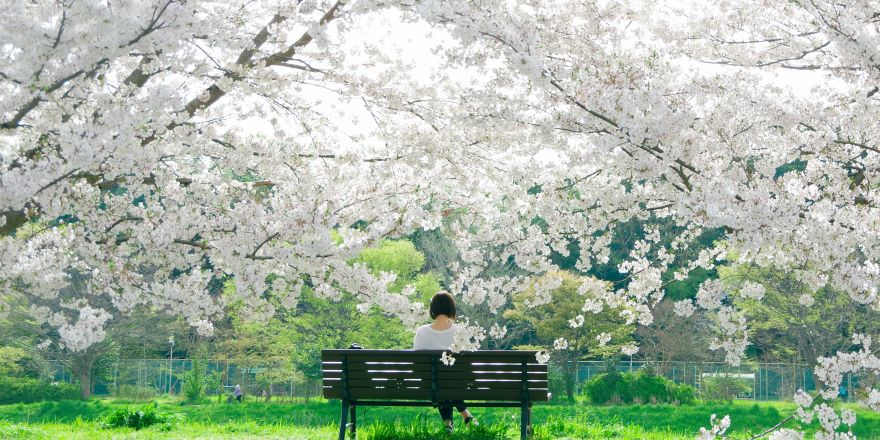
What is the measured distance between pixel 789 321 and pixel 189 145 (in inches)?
857

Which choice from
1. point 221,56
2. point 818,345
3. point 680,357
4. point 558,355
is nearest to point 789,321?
point 818,345

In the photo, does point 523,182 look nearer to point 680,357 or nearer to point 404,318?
point 404,318

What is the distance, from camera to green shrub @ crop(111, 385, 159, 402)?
28719 millimetres

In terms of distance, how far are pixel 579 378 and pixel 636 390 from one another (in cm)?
572

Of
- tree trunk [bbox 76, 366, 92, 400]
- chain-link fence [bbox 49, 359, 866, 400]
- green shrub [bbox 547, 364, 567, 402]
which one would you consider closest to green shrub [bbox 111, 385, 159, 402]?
chain-link fence [bbox 49, 359, 866, 400]

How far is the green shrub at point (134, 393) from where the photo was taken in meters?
28.7

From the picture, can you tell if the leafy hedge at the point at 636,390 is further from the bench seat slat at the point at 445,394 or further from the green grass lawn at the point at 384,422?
the bench seat slat at the point at 445,394

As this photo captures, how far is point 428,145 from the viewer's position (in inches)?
268

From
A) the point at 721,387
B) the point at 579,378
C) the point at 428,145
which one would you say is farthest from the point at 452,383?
the point at 579,378

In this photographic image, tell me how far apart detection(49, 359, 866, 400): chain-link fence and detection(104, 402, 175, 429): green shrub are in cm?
1566

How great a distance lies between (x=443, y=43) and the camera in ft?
18.5

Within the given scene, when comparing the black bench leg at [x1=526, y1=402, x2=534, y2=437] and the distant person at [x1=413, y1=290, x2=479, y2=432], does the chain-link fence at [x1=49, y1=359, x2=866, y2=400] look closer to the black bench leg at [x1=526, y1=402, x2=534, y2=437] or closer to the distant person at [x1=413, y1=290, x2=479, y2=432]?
the distant person at [x1=413, y1=290, x2=479, y2=432]

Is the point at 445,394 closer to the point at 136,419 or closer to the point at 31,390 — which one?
the point at 136,419

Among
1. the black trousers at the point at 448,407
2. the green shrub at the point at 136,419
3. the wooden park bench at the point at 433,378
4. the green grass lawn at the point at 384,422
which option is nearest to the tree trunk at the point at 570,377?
the green grass lawn at the point at 384,422
